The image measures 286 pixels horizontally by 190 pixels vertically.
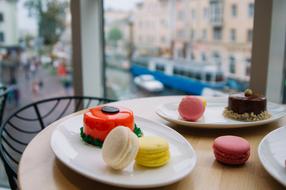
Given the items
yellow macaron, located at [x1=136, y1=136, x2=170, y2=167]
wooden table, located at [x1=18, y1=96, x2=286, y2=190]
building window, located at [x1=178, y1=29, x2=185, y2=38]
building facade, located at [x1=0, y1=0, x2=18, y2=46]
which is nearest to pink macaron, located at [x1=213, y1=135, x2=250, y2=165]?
wooden table, located at [x1=18, y1=96, x2=286, y2=190]

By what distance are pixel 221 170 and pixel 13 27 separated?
2236mm

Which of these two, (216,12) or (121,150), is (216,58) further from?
(121,150)

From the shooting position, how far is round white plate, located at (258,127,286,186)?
779mm

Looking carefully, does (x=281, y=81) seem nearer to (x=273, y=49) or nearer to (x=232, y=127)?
(x=273, y=49)

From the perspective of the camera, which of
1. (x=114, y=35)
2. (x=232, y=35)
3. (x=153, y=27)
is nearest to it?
(x=232, y=35)

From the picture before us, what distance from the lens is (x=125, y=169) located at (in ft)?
2.63

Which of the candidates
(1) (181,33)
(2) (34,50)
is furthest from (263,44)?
(2) (34,50)

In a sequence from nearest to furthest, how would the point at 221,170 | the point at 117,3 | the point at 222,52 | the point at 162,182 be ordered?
the point at 162,182, the point at 221,170, the point at 222,52, the point at 117,3

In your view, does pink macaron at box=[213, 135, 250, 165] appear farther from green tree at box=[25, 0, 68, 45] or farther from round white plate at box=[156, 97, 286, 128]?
green tree at box=[25, 0, 68, 45]

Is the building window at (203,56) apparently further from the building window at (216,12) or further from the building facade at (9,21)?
the building facade at (9,21)

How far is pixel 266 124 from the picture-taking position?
4.00 feet

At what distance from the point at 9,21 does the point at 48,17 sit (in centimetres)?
34

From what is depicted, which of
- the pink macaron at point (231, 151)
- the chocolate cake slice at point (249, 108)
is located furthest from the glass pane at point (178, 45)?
the pink macaron at point (231, 151)

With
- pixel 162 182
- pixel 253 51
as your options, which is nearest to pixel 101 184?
pixel 162 182
